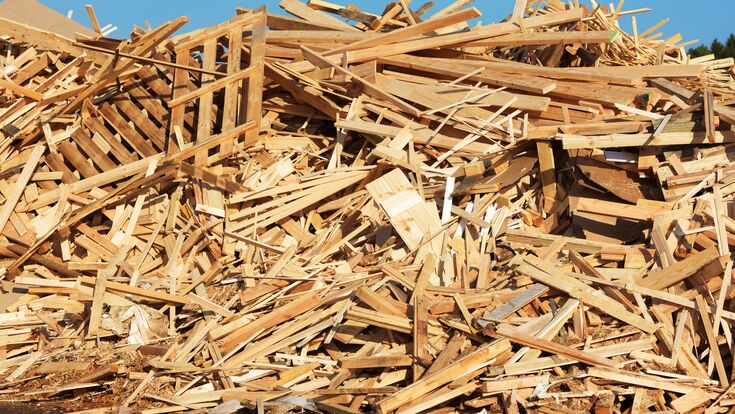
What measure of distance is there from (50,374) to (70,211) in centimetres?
258

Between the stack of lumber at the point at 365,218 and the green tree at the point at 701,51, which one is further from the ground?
the green tree at the point at 701,51

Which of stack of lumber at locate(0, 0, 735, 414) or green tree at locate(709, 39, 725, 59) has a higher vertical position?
green tree at locate(709, 39, 725, 59)

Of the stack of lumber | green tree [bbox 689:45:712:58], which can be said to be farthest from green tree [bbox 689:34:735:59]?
the stack of lumber

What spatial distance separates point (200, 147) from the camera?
9297 mm

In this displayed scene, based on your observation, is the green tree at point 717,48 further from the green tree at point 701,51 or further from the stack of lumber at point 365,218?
the stack of lumber at point 365,218

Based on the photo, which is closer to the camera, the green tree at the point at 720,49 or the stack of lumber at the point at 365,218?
the stack of lumber at the point at 365,218

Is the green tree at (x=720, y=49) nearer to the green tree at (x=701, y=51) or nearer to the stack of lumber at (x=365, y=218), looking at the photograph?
the green tree at (x=701, y=51)

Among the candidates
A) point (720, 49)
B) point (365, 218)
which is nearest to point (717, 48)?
point (720, 49)

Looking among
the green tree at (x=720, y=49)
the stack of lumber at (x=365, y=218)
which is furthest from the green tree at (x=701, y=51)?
the stack of lumber at (x=365, y=218)

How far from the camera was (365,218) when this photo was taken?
8625 mm

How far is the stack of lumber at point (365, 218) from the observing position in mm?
6637

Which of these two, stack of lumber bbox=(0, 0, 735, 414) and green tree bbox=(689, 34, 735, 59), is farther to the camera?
green tree bbox=(689, 34, 735, 59)

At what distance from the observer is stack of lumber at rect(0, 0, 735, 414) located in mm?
6637

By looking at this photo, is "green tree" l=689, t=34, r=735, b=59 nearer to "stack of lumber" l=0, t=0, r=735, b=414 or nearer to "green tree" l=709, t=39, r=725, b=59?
"green tree" l=709, t=39, r=725, b=59
